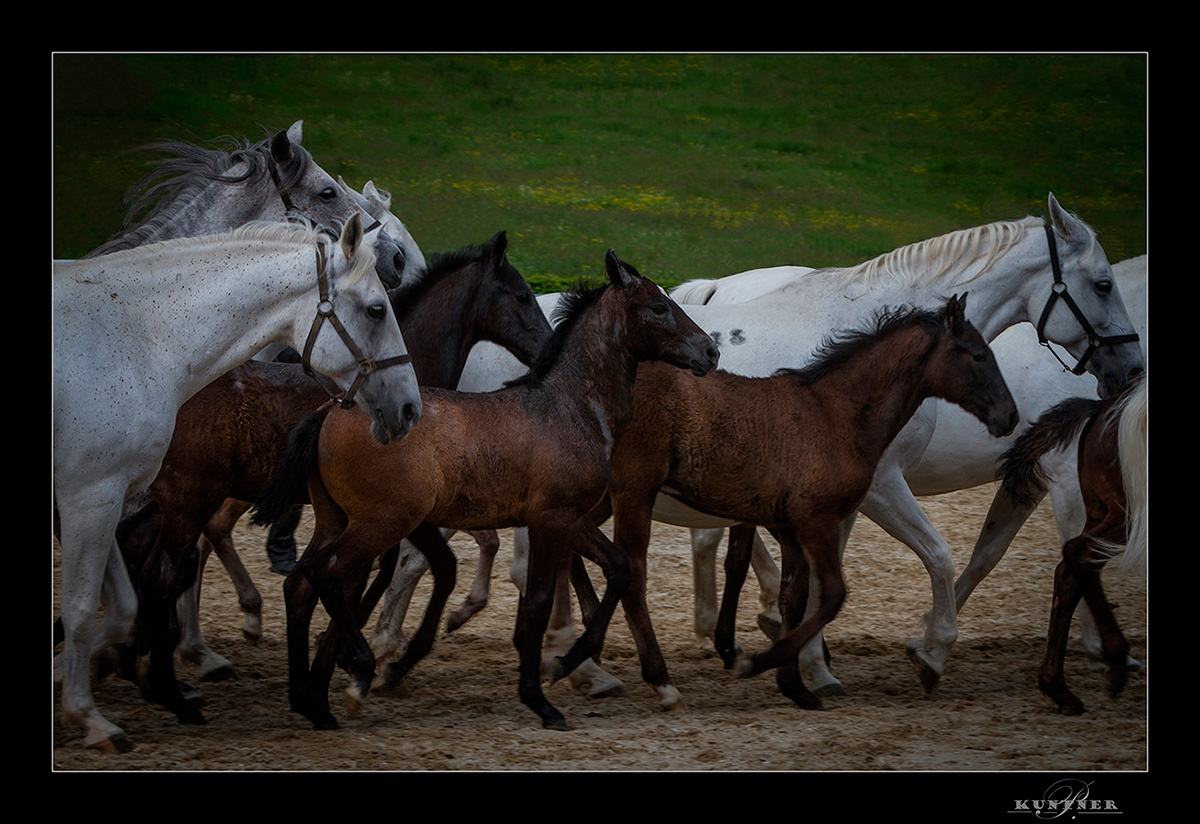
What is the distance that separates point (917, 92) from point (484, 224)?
2149 mm

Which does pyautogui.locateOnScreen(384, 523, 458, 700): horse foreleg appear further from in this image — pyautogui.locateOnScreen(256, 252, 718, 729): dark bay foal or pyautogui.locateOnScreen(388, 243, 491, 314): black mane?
pyautogui.locateOnScreen(388, 243, 491, 314): black mane

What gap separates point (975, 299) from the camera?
20.3ft

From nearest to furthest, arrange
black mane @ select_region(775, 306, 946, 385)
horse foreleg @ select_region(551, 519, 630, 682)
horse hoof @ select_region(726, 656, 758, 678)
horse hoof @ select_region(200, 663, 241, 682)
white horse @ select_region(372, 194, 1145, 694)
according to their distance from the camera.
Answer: horse foreleg @ select_region(551, 519, 630, 682), horse hoof @ select_region(726, 656, 758, 678), black mane @ select_region(775, 306, 946, 385), horse hoof @ select_region(200, 663, 241, 682), white horse @ select_region(372, 194, 1145, 694)

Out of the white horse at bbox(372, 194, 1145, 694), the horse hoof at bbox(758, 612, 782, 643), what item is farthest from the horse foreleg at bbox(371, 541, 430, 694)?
the horse hoof at bbox(758, 612, 782, 643)

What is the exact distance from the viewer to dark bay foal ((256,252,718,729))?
477 centimetres

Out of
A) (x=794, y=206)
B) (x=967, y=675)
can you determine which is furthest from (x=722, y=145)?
(x=967, y=675)

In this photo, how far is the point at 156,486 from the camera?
5.25 meters

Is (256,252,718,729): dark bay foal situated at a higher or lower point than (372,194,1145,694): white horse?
lower

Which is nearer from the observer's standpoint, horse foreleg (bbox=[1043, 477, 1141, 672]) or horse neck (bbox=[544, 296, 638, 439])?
horse neck (bbox=[544, 296, 638, 439])

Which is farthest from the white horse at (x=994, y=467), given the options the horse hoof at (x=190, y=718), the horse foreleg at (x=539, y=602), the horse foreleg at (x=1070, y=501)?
the horse hoof at (x=190, y=718)

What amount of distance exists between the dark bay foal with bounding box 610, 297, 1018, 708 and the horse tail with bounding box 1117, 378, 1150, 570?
1.64 feet

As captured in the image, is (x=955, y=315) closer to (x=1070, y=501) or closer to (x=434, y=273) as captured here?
(x=1070, y=501)

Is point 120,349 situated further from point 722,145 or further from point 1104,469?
point 1104,469

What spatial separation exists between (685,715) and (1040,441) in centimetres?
207
